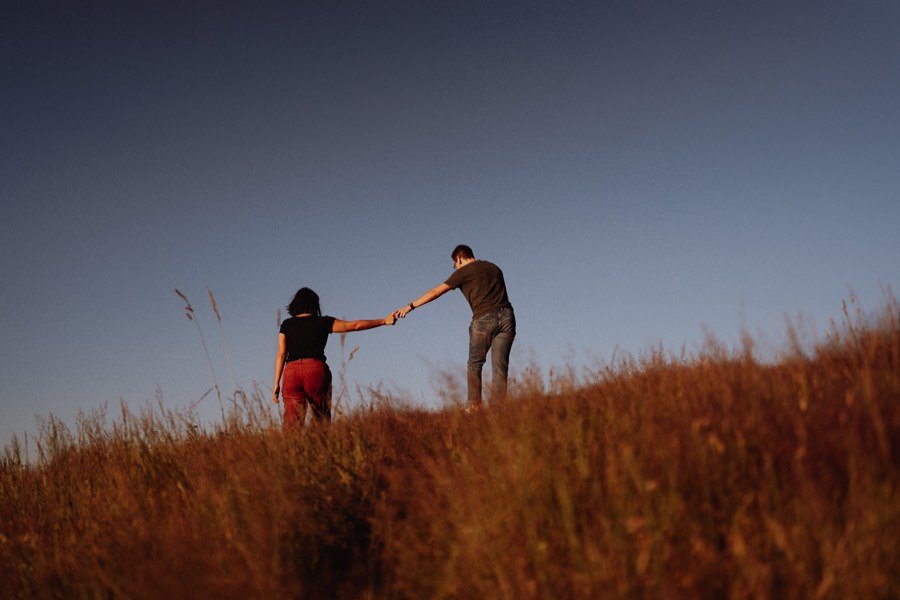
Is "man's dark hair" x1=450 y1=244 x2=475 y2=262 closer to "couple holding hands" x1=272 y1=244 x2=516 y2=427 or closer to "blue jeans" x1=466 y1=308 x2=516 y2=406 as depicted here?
"couple holding hands" x1=272 y1=244 x2=516 y2=427

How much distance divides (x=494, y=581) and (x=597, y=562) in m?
0.49

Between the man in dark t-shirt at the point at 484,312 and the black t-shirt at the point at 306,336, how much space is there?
1549mm

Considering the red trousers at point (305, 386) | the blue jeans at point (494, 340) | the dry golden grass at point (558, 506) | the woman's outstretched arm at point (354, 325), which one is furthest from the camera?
the blue jeans at point (494, 340)

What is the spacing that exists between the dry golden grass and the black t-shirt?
1373 millimetres

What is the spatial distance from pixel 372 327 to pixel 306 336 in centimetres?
88

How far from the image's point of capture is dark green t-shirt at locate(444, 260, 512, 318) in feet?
23.2

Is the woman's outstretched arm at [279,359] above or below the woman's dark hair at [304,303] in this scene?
below

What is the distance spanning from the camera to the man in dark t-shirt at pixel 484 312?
22.9 ft

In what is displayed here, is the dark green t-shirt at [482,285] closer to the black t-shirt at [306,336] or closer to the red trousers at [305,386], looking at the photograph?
the black t-shirt at [306,336]

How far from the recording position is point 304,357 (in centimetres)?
559

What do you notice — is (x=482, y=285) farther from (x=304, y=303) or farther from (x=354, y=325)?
(x=304, y=303)

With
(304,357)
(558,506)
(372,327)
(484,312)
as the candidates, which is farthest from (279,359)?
(558,506)

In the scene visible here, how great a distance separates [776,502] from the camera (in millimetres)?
2105

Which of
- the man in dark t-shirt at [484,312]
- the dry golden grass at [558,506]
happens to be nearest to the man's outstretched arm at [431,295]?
the man in dark t-shirt at [484,312]
